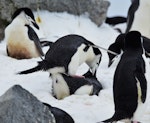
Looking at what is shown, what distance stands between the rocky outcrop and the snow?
0.31 feet

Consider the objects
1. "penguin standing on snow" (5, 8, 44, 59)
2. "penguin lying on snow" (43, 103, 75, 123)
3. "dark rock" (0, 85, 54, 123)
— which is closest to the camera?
"dark rock" (0, 85, 54, 123)

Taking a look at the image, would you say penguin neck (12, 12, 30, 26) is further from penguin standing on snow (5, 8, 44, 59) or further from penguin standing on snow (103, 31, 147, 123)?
penguin standing on snow (103, 31, 147, 123)

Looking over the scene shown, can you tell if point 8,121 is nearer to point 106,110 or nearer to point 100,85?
point 106,110

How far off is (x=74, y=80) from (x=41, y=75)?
865 mm

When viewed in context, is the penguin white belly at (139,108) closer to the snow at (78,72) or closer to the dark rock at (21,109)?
the snow at (78,72)

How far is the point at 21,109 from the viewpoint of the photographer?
3270 mm

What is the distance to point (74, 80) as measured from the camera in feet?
16.7

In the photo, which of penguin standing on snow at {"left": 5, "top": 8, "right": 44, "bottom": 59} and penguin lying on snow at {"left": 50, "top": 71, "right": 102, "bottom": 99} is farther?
penguin standing on snow at {"left": 5, "top": 8, "right": 44, "bottom": 59}

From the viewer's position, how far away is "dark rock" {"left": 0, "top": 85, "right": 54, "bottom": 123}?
10.5 ft

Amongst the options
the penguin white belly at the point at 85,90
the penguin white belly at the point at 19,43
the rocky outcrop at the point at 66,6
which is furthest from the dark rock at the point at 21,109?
the rocky outcrop at the point at 66,6

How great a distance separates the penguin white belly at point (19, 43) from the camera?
6.85 m

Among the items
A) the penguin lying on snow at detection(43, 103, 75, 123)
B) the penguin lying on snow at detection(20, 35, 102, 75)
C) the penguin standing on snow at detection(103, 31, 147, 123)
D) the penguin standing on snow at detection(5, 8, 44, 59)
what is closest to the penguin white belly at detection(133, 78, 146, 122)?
the penguin standing on snow at detection(103, 31, 147, 123)

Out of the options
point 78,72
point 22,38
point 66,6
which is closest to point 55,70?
point 78,72

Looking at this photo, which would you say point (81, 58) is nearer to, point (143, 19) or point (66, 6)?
point (143, 19)
